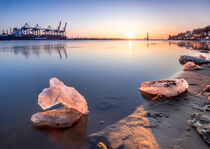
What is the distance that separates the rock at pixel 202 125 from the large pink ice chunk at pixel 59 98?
2.23 metres

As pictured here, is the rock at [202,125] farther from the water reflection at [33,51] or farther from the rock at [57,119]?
A: the water reflection at [33,51]

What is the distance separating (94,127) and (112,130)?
37cm

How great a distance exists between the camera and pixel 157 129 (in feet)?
7.95

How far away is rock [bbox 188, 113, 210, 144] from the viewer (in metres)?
2.07

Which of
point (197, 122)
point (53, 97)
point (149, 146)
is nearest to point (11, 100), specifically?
point (53, 97)

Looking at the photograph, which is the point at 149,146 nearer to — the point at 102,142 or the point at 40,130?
the point at 102,142

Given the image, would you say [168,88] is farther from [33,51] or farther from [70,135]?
[33,51]

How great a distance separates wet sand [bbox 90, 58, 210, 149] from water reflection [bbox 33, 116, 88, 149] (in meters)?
0.20

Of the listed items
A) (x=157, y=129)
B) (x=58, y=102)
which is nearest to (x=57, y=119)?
(x=58, y=102)

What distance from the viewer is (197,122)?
2.40 meters

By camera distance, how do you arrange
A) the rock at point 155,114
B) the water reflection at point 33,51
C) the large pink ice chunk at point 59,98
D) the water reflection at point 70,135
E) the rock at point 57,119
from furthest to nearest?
the water reflection at point 33,51 → the rock at point 155,114 → the large pink ice chunk at point 59,98 → the rock at point 57,119 → the water reflection at point 70,135

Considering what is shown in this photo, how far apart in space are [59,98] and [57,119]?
1.41ft

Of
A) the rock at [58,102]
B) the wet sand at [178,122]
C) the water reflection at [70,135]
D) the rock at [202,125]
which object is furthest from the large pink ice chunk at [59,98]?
the rock at [202,125]

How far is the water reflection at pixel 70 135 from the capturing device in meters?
2.19
